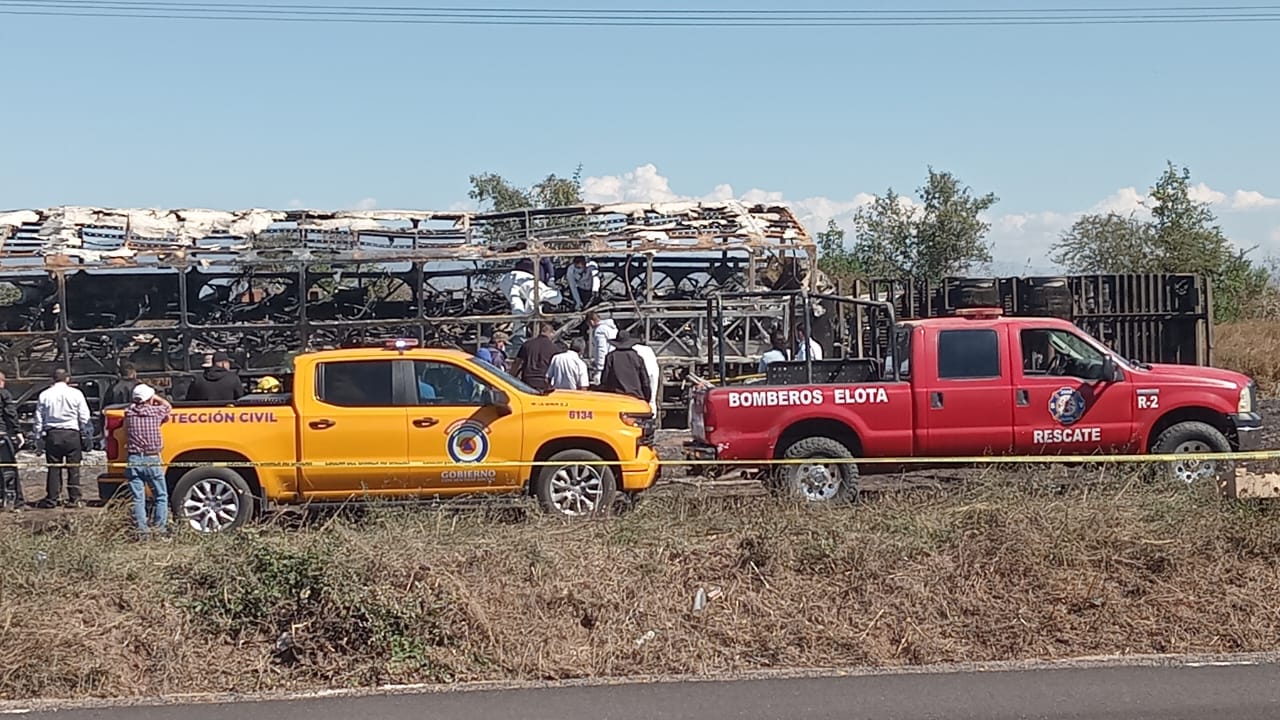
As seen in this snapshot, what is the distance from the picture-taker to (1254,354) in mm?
24031

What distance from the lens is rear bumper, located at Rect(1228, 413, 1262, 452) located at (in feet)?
40.9

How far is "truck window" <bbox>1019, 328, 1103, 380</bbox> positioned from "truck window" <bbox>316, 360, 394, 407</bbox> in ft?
18.4

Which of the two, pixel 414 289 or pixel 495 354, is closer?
pixel 495 354

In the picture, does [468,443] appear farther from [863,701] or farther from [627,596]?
[863,701]

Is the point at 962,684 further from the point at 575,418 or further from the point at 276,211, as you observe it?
the point at 276,211

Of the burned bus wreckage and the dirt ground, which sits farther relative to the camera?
the burned bus wreckage

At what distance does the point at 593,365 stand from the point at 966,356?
6.38 m

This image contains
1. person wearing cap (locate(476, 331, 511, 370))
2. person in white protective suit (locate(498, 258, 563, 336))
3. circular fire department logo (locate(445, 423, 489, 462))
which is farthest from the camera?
person in white protective suit (locate(498, 258, 563, 336))

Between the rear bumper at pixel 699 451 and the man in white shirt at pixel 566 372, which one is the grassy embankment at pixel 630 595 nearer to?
the rear bumper at pixel 699 451

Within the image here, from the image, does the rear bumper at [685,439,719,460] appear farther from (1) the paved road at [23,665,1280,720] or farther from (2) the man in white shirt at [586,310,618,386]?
(1) the paved road at [23,665,1280,720]

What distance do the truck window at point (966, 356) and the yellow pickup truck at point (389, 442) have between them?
9.18ft

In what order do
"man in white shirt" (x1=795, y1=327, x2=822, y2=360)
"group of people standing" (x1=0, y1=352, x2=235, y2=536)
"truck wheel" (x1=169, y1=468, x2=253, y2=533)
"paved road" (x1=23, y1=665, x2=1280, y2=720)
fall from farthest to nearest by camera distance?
"man in white shirt" (x1=795, y1=327, x2=822, y2=360), "group of people standing" (x1=0, y1=352, x2=235, y2=536), "truck wheel" (x1=169, y1=468, x2=253, y2=533), "paved road" (x1=23, y1=665, x2=1280, y2=720)

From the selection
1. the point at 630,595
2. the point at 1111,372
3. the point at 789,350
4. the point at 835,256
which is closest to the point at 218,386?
the point at 789,350

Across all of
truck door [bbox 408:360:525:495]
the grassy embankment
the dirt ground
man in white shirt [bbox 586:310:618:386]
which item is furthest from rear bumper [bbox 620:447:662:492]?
man in white shirt [bbox 586:310:618:386]
